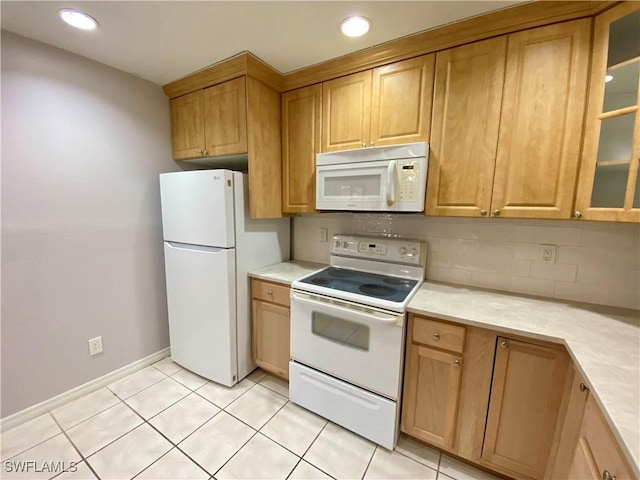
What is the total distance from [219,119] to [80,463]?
2.24 metres

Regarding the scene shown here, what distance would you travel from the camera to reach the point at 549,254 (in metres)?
1.52

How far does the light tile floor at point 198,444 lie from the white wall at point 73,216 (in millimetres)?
336

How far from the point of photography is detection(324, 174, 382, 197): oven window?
1634 mm

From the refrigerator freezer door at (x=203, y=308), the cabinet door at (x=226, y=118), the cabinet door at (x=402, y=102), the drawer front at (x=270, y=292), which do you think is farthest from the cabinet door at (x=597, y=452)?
the cabinet door at (x=226, y=118)

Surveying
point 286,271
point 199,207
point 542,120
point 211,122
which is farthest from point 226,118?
point 542,120

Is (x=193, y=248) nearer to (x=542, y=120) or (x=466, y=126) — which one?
(x=466, y=126)

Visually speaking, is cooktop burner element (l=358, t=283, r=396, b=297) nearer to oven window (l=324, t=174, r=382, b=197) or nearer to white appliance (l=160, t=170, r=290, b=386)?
oven window (l=324, t=174, r=382, b=197)

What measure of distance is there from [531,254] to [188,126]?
264 centimetres

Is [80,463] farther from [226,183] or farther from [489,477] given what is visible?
[489,477]

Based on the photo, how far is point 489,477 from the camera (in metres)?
1.37

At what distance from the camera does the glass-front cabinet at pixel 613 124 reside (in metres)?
1.08

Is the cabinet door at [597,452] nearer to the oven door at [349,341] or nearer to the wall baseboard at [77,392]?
the oven door at [349,341]

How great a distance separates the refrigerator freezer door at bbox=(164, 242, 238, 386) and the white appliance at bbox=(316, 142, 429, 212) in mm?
848

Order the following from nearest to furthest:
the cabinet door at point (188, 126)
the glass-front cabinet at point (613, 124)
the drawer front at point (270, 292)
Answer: the glass-front cabinet at point (613, 124)
the drawer front at point (270, 292)
the cabinet door at point (188, 126)
